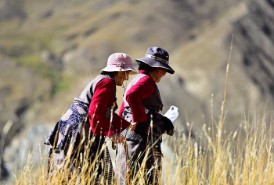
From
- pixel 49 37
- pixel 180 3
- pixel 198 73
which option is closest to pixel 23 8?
pixel 49 37

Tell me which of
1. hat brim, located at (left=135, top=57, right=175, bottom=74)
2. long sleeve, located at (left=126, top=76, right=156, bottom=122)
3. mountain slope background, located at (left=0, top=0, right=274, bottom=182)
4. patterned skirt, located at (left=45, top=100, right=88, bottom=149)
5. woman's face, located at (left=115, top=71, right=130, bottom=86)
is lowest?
patterned skirt, located at (left=45, top=100, right=88, bottom=149)

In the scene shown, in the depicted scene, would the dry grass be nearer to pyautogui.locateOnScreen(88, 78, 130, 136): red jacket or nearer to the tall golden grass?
the tall golden grass

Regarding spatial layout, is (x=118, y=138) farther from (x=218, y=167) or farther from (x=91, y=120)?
(x=218, y=167)

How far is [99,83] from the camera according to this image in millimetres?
3619

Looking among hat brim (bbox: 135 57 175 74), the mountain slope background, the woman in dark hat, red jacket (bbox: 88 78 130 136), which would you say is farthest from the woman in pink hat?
the mountain slope background

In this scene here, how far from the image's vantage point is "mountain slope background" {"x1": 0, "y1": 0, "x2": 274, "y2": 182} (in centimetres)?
5006

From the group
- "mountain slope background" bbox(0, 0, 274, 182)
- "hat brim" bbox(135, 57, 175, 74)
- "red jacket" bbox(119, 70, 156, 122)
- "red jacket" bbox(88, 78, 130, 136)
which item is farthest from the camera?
"mountain slope background" bbox(0, 0, 274, 182)

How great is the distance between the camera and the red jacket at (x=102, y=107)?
11.6 ft

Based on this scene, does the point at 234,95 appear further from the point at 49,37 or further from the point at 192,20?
the point at 49,37

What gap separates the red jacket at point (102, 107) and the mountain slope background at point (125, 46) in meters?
30.6

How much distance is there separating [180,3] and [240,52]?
27750 millimetres

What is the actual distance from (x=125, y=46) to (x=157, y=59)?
6924 centimetres

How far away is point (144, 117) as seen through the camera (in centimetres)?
377

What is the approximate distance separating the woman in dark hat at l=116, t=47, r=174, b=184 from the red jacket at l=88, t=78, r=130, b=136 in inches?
5.6
